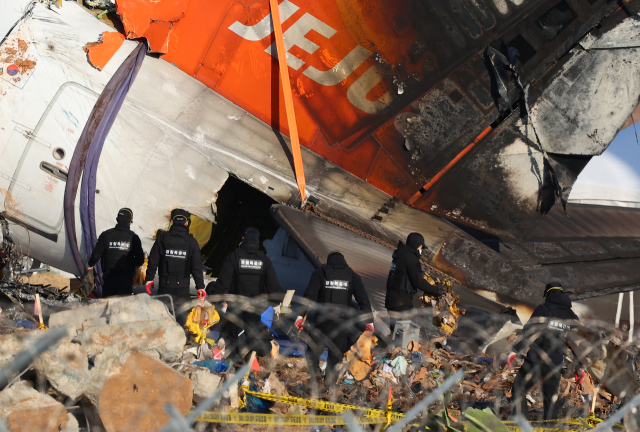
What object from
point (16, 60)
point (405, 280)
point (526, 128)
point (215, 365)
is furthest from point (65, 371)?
point (526, 128)

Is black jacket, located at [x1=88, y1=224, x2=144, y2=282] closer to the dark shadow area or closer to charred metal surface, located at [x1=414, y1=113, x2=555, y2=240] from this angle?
the dark shadow area

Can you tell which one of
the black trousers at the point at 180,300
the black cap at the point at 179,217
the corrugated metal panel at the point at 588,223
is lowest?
the black trousers at the point at 180,300

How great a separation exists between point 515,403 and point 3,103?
22.3ft

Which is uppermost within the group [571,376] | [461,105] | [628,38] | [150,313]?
[628,38]

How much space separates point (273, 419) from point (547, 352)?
3076mm

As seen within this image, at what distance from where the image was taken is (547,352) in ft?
18.0

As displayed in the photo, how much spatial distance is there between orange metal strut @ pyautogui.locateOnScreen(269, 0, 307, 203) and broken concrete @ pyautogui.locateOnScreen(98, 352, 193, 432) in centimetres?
391

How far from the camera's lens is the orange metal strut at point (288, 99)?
6859mm

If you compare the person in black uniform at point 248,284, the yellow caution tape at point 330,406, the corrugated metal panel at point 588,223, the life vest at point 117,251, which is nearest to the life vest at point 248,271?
the person in black uniform at point 248,284

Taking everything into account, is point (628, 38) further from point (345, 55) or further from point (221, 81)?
point (221, 81)

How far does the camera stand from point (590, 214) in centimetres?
1354

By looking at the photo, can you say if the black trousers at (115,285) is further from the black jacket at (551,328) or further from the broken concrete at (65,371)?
the black jacket at (551,328)

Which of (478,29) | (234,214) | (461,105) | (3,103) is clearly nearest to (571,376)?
(461,105)

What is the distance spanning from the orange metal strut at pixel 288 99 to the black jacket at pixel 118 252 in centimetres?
220
